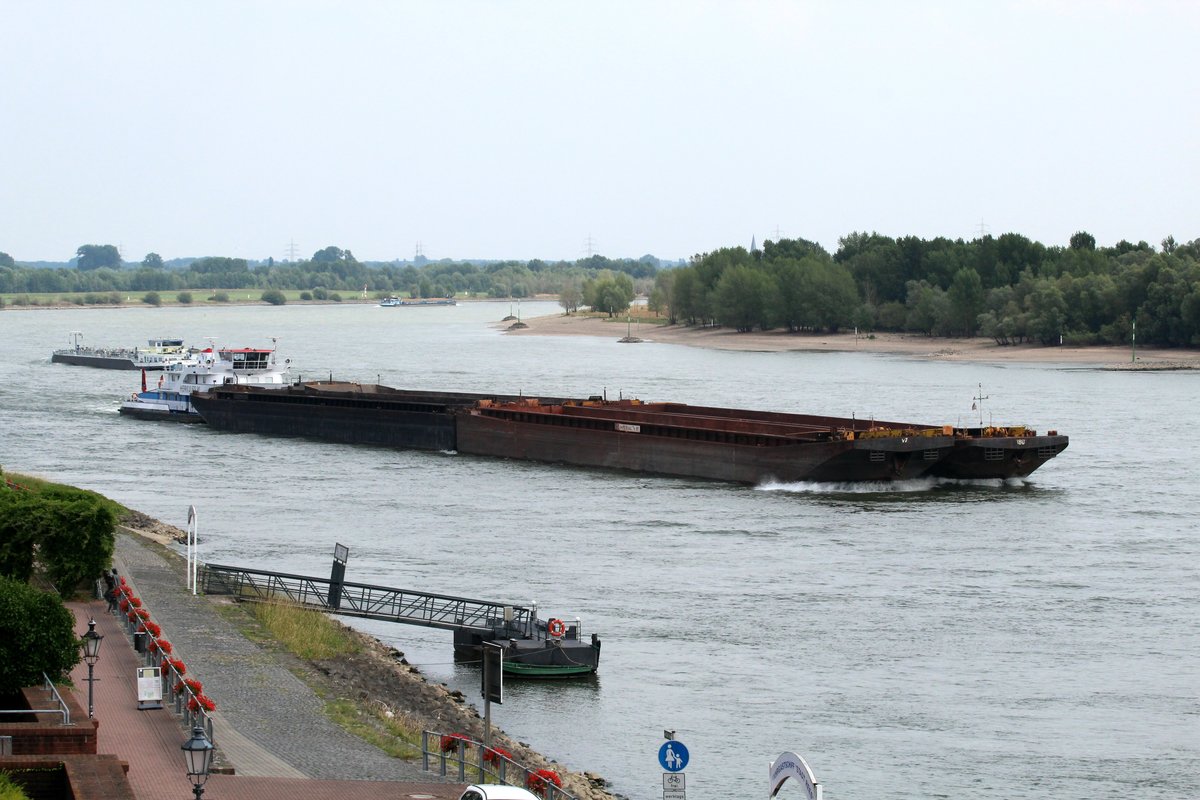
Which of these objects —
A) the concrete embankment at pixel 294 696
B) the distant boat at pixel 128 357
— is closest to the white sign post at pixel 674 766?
the concrete embankment at pixel 294 696

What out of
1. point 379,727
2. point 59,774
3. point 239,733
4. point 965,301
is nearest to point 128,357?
point 965,301

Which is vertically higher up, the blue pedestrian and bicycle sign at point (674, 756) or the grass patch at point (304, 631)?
the blue pedestrian and bicycle sign at point (674, 756)

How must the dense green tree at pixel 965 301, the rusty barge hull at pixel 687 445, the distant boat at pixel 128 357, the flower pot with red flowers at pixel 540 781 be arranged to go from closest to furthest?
1. the flower pot with red flowers at pixel 540 781
2. the rusty barge hull at pixel 687 445
3. the distant boat at pixel 128 357
4. the dense green tree at pixel 965 301

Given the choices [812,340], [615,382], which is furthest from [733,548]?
[812,340]

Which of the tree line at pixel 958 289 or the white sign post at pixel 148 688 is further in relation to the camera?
the tree line at pixel 958 289

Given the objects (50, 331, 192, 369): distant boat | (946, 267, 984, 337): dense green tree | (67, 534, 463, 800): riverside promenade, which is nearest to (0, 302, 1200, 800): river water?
(67, 534, 463, 800): riverside promenade

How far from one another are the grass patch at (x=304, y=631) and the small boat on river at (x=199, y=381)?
5276 cm

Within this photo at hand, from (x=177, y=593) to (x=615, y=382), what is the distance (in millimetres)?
73230

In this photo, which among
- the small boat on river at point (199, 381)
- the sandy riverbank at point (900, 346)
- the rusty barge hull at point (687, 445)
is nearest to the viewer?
the rusty barge hull at point (687, 445)

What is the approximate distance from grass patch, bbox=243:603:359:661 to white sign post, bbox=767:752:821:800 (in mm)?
13075

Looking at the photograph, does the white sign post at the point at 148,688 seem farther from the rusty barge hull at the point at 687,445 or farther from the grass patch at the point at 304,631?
the rusty barge hull at the point at 687,445

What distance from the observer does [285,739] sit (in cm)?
2159

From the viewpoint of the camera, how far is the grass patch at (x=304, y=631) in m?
28.1

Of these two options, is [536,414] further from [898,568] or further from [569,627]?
[569,627]
